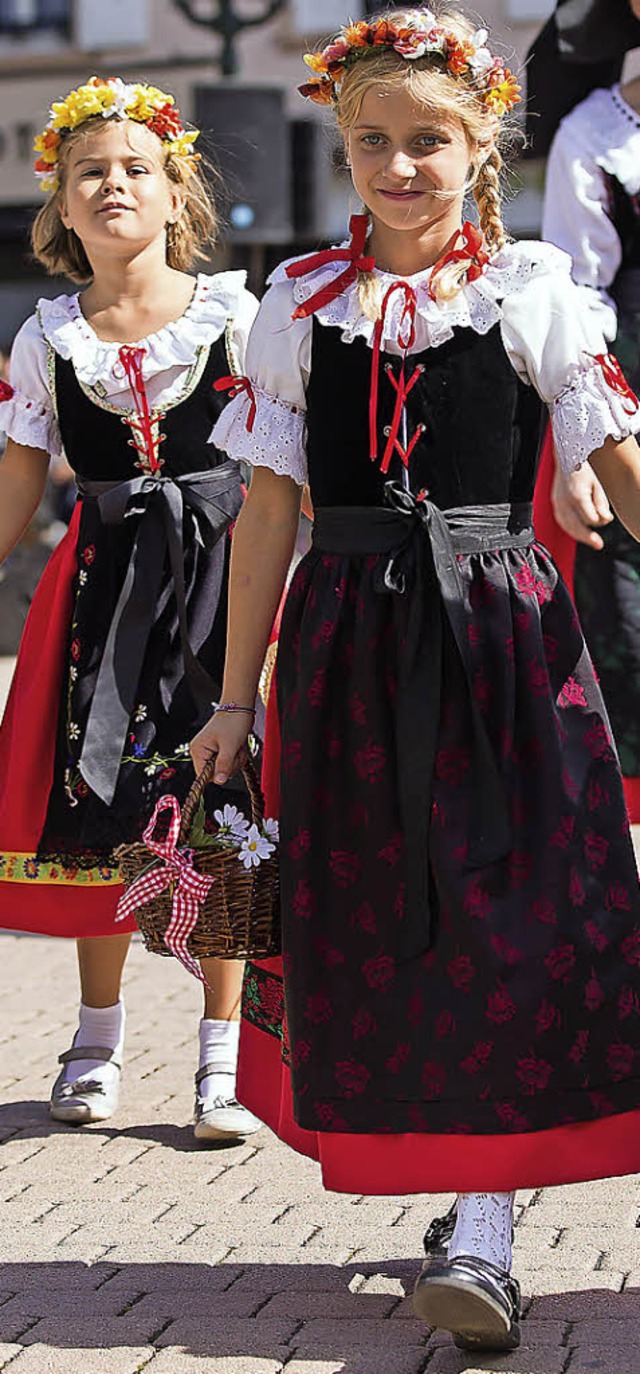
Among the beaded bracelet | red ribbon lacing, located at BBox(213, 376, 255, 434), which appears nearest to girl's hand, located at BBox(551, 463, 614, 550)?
red ribbon lacing, located at BBox(213, 376, 255, 434)

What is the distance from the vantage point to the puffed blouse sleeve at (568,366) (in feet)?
9.70

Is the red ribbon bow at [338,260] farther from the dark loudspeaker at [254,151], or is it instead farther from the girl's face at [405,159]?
the dark loudspeaker at [254,151]

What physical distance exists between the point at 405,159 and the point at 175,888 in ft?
3.52

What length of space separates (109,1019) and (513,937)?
5.28 ft

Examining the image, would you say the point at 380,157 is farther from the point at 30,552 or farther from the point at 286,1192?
the point at 30,552

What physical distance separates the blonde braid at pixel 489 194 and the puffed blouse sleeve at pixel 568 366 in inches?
7.9

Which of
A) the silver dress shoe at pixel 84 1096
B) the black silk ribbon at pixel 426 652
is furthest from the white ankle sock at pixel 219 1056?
the black silk ribbon at pixel 426 652

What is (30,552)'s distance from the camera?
503 inches

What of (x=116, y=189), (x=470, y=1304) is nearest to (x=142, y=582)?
(x=116, y=189)

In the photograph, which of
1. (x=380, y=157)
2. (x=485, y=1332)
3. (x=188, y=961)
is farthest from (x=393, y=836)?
(x=380, y=157)

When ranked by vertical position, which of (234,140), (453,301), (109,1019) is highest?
(234,140)

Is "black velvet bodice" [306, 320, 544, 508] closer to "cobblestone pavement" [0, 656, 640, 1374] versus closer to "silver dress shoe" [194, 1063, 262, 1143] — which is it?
"cobblestone pavement" [0, 656, 640, 1374]

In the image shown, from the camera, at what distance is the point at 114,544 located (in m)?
4.08

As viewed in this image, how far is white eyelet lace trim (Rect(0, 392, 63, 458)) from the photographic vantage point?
161 inches
